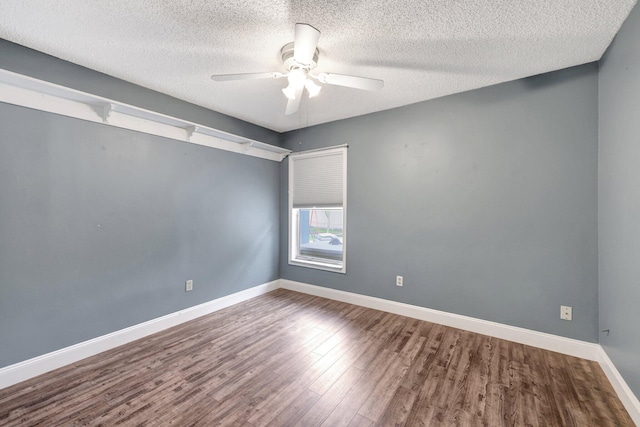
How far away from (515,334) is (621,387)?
2.54ft

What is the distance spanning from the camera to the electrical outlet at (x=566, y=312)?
7.53 ft

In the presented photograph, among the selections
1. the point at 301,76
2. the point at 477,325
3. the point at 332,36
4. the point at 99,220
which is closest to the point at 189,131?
the point at 99,220

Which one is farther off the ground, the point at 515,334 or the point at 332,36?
the point at 332,36

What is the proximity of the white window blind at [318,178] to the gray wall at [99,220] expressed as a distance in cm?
101

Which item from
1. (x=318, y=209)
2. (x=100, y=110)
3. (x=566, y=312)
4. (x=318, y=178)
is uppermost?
(x=100, y=110)

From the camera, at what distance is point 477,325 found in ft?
8.87

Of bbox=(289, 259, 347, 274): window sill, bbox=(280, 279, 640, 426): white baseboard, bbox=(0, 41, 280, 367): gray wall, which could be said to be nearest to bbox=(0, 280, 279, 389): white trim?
bbox=(0, 41, 280, 367): gray wall

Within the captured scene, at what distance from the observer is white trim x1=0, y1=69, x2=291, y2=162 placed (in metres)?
1.93

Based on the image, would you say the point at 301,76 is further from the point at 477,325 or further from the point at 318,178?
the point at 477,325

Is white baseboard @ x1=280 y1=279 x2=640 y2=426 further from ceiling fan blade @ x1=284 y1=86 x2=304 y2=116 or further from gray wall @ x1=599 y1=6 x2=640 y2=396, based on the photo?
ceiling fan blade @ x1=284 y1=86 x2=304 y2=116

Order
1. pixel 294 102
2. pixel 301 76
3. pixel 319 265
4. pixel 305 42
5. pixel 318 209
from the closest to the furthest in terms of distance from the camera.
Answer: pixel 305 42, pixel 301 76, pixel 294 102, pixel 319 265, pixel 318 209

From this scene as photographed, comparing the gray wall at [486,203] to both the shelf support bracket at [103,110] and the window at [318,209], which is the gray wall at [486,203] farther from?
the shelf support bracket at [103,110]

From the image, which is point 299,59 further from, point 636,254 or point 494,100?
point 636,254

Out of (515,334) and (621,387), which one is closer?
(621,387)
